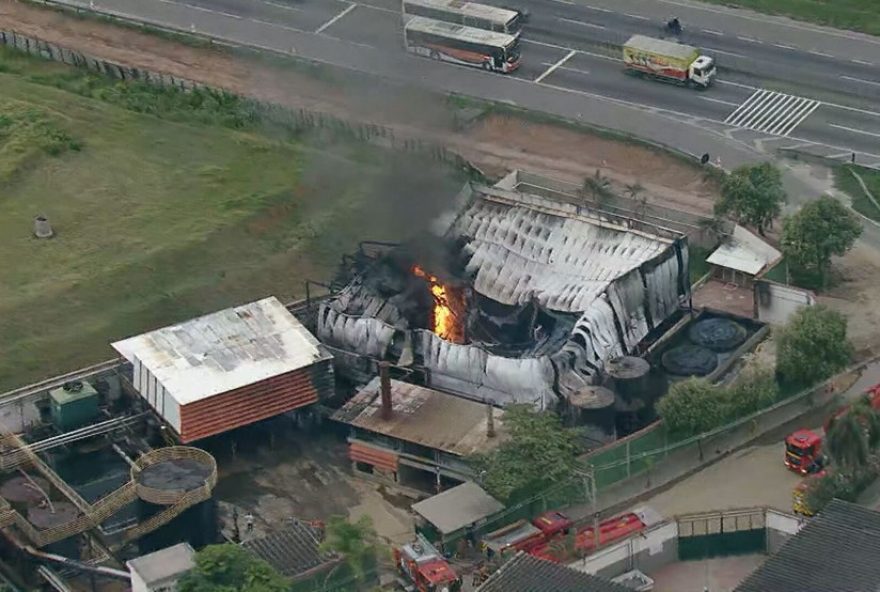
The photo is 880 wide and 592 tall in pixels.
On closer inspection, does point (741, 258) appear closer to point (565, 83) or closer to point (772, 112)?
point (772, 112)

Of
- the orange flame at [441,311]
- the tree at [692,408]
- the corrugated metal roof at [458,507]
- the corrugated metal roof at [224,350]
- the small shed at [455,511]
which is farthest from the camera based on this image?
the orange flame at [441,311]

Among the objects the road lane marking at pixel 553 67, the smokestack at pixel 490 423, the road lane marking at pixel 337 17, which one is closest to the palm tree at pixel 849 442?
the smokestack at pixel 490 423

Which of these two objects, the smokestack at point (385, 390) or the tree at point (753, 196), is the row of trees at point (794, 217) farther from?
the smokestack at point (385, 390)

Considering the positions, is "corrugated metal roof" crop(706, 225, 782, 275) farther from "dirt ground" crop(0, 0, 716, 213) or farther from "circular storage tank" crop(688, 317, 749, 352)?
"circular storage tank" crop(688, 317, 749, 352)

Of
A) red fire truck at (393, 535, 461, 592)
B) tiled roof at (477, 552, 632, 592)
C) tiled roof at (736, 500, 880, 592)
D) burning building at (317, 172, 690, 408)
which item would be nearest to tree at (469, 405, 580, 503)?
red fire truck at (393, 535, 461, 592)

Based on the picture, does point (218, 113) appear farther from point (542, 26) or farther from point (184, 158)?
point (542, 26)
